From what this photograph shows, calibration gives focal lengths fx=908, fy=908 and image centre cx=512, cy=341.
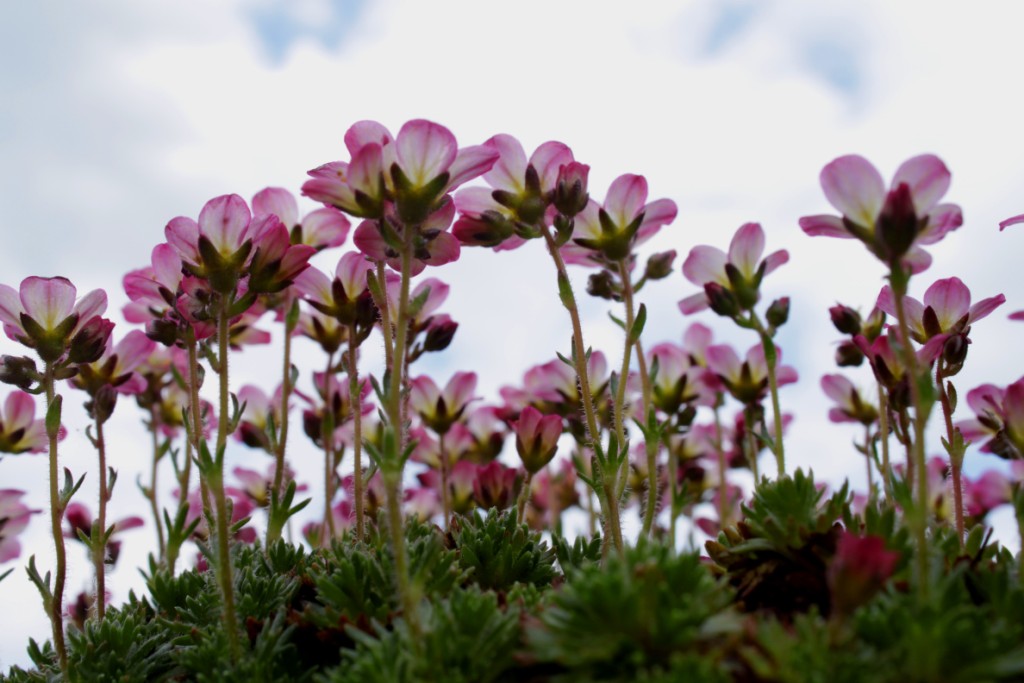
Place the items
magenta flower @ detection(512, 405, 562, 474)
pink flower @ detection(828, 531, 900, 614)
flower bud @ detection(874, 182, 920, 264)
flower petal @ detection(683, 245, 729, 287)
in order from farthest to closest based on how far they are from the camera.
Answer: flower petal @ detection(683, 245, 729, 287)
magenta flower @ detection(512, 405, 562, 474)
flower bud @ detection(874, 182, 920, 264)
pink flower @ detection(828, 531, 900, 614)

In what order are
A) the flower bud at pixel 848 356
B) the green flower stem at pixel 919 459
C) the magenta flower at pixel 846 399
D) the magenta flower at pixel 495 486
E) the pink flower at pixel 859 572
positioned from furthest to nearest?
the magenta flower at pixel 846 399 < the flower bud at pixel 848 356 < the magenta flower at pixel 495 486 < the green flower stem at pixel 919 459 < the pink flower at pixel 859 572

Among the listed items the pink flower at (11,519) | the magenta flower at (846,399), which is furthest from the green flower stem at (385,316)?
the magenta flower at (846,399)

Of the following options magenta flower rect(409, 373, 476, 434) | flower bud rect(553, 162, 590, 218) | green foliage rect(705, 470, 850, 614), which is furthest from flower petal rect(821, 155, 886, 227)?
magenta flower rect(409, 373, 476, 434)

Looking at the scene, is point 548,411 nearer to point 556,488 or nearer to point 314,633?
point 556,488

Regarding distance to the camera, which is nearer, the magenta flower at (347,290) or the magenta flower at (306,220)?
the magenta flower at (347,290)

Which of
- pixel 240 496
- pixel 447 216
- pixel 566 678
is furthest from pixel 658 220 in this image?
pixel 240 496

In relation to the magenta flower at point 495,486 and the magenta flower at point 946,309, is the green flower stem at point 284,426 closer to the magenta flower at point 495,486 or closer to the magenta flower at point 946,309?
the magenta flower at point 495,486

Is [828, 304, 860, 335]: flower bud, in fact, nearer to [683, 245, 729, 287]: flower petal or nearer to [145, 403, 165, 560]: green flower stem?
[683, 245, 729, 287]: flower petal
